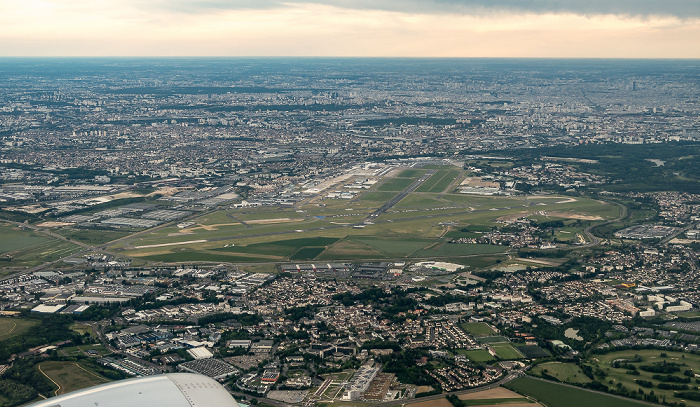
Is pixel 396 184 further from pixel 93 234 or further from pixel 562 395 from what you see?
pixel 562 395

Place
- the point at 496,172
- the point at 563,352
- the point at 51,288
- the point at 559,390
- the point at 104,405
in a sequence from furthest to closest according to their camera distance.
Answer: the point at 496,172 < the point at 51,288 < the point at 563,352 < the point at 559,390 < the point at 104,405

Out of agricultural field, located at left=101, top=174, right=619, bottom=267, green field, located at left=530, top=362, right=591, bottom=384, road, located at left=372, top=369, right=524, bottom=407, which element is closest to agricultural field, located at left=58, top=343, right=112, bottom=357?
road, located at left=372, top=369, right=524, bottom=407

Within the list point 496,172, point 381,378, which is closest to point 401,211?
point 496,172

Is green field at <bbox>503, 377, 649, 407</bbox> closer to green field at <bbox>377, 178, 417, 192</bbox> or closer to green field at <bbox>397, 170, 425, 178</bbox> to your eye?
green field at <bbox>377, 178, 417, 192</bbox>

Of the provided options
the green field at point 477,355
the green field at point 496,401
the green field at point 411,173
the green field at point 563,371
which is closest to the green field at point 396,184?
the green field at point 411,173

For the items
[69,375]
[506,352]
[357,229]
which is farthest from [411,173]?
[69,375]

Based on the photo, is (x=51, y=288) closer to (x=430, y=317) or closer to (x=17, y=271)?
(x=17, y=271)

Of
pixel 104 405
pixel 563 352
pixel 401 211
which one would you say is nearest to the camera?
pixel 104 405
